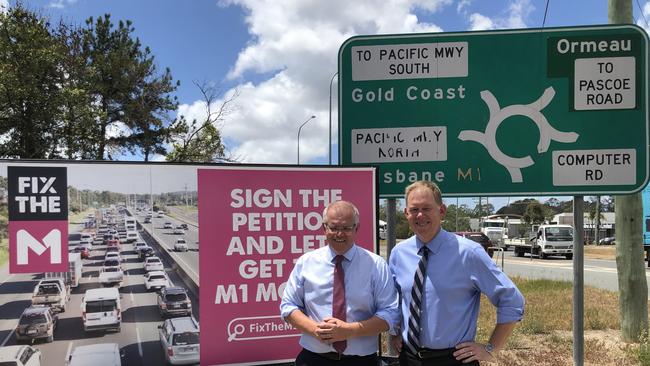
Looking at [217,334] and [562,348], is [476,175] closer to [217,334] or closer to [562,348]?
[217,334]

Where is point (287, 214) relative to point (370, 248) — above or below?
above

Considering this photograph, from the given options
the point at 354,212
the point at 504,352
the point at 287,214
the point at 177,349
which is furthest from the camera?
the point at 504,352

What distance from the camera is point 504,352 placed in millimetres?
6156

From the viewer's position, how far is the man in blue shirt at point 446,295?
2.53 m

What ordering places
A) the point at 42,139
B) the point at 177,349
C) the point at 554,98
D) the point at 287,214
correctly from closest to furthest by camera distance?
the point at 177,349
the point at 287,214
the point at 554,98
the point at 42,139

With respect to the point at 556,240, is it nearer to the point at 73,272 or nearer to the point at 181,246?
the point at 181,246

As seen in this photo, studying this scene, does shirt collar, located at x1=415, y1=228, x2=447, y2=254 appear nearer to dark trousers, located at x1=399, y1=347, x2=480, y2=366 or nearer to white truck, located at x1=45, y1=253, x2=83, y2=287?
dark trousers, located at x1=399, y1=347, x2=480, y2=366

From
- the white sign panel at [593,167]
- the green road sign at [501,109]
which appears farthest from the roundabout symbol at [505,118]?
the white sign panel at [593,167]

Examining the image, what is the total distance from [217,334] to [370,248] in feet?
4.41

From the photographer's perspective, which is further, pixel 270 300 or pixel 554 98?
pixel 554 98

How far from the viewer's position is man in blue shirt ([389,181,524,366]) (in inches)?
99.6

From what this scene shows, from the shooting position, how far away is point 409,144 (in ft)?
14.6

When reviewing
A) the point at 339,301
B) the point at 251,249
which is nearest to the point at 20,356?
the point at 251,249

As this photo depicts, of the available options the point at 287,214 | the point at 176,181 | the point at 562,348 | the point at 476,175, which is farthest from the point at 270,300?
the point at 562,348
